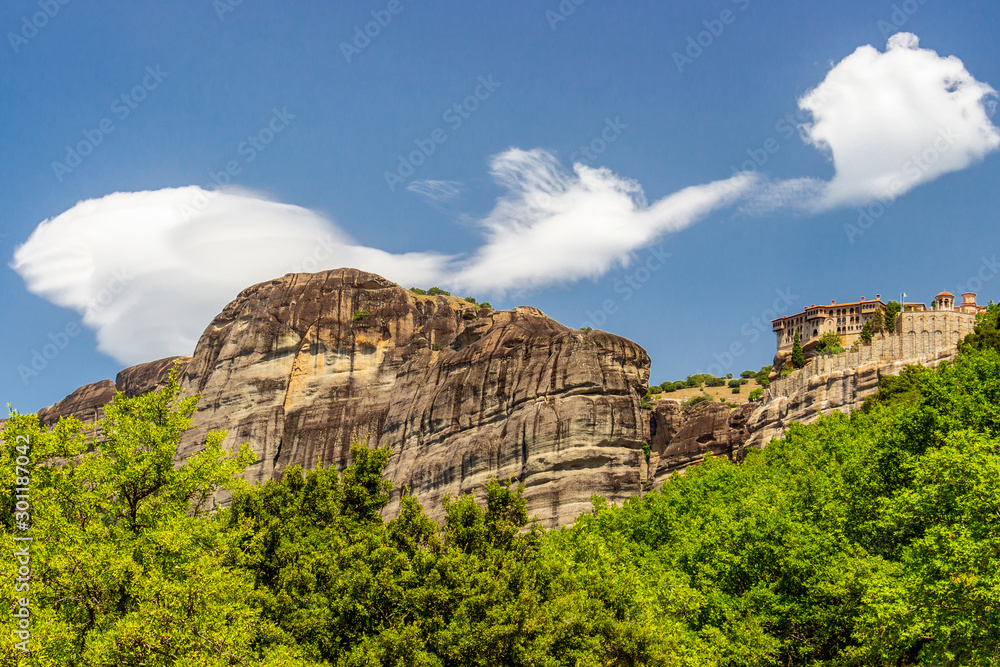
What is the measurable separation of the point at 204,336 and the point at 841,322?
10181 centimetres

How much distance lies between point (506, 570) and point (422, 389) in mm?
66426

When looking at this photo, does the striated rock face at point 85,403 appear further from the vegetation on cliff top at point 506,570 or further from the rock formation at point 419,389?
the vegetation on cliff top at point 506,570

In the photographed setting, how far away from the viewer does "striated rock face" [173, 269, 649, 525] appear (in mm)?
82812

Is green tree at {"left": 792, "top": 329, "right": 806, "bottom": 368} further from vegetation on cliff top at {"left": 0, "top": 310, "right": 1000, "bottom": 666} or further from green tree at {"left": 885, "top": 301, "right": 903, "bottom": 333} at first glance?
vegetation on cliff top at {"left": 0, "top": 310, "right": 1000, "bottom": 666}

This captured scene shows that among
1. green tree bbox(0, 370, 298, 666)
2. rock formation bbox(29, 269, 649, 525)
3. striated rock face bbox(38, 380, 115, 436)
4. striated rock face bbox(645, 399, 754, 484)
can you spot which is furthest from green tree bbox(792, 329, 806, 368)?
green tree bbox(0, 370, 298, 666)

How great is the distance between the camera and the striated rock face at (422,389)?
272ft

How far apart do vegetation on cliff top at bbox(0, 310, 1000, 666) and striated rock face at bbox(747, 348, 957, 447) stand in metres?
36.0

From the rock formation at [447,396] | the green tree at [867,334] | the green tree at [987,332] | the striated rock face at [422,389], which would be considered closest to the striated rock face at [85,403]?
the rock formation at [447,396]

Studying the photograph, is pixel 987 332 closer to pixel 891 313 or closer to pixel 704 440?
pixel 704 440

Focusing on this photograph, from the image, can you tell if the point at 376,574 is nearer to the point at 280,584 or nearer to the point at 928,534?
the point at 280,584

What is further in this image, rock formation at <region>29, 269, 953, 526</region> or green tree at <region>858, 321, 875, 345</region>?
green tree at <region>858, 321, 875, 345</region>

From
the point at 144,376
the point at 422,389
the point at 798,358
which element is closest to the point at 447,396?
the point at 422,389

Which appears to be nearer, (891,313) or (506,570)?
(506,570)

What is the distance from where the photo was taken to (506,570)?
118ft
